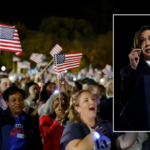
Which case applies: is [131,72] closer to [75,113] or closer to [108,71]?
[75,113]

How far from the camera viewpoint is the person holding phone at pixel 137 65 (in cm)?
336

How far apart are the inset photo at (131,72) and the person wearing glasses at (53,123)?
1.25m

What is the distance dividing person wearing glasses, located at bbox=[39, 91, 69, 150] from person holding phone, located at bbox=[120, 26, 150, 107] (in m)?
1.32

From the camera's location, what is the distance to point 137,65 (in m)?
3.39

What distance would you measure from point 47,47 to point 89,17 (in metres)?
13.4

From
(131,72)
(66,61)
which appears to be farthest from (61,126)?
(66,61)

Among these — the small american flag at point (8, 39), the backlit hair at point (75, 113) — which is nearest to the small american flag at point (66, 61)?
the small american flag at point (8, 39)

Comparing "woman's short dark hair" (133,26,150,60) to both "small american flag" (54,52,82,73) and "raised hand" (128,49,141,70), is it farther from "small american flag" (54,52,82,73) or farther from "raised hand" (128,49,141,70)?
"small american flag" (54,52,82,73)

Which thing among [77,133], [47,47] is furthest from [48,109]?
[47,47]

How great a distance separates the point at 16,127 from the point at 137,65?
195 cm

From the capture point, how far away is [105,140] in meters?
3.42

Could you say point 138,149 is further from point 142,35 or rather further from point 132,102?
point 142,35

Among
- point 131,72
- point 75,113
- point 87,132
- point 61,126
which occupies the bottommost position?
point 61,126

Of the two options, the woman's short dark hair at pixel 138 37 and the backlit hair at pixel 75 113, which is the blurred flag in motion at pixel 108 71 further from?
the woman's short dark hair at pixel 138 37
